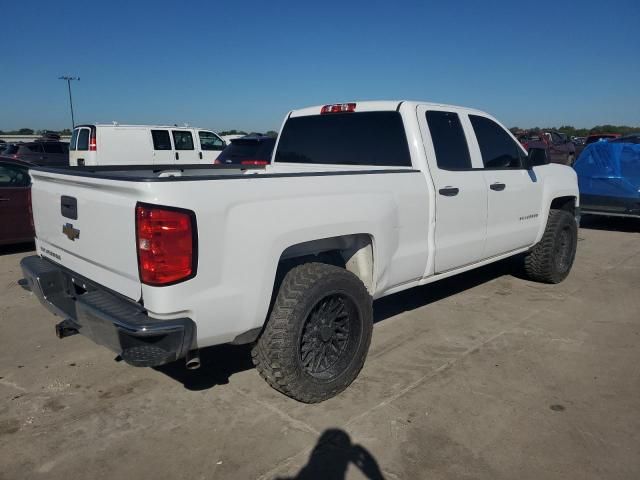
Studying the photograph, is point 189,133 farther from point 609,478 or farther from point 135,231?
point 609,478

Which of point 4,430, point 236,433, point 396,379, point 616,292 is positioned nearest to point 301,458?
point 236,433

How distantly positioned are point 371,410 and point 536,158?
10.7 feet

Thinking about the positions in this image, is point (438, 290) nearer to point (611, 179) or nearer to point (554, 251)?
point (554, 251)

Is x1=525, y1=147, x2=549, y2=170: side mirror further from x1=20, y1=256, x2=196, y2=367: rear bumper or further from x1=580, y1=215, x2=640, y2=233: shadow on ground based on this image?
x1=580, y1=215, x2=640, y2=233: shadow on ground

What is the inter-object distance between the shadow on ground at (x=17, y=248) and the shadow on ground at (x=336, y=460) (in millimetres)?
6472

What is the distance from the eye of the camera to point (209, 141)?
1647 cm

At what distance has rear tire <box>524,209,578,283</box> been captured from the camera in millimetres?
5648

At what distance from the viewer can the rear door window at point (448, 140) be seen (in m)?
4.19

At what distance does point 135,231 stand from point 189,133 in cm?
1402

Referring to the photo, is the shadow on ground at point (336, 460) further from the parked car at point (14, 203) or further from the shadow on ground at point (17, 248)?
the shadow on ground at point (17, 248)

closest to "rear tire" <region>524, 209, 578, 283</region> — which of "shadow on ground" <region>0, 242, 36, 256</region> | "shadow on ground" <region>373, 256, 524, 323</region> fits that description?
"shadow on ground" <region>373, 256, 524, 323</region>

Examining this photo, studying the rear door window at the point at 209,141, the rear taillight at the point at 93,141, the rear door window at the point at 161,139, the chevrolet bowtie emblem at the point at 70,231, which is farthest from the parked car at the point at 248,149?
the chevrolet bowtie emblem at the point at 70,231

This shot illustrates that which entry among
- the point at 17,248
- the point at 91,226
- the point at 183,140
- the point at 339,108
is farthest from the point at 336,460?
the point at 183,140

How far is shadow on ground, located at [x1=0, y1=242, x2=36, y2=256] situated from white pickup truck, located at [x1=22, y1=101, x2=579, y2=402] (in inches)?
172
